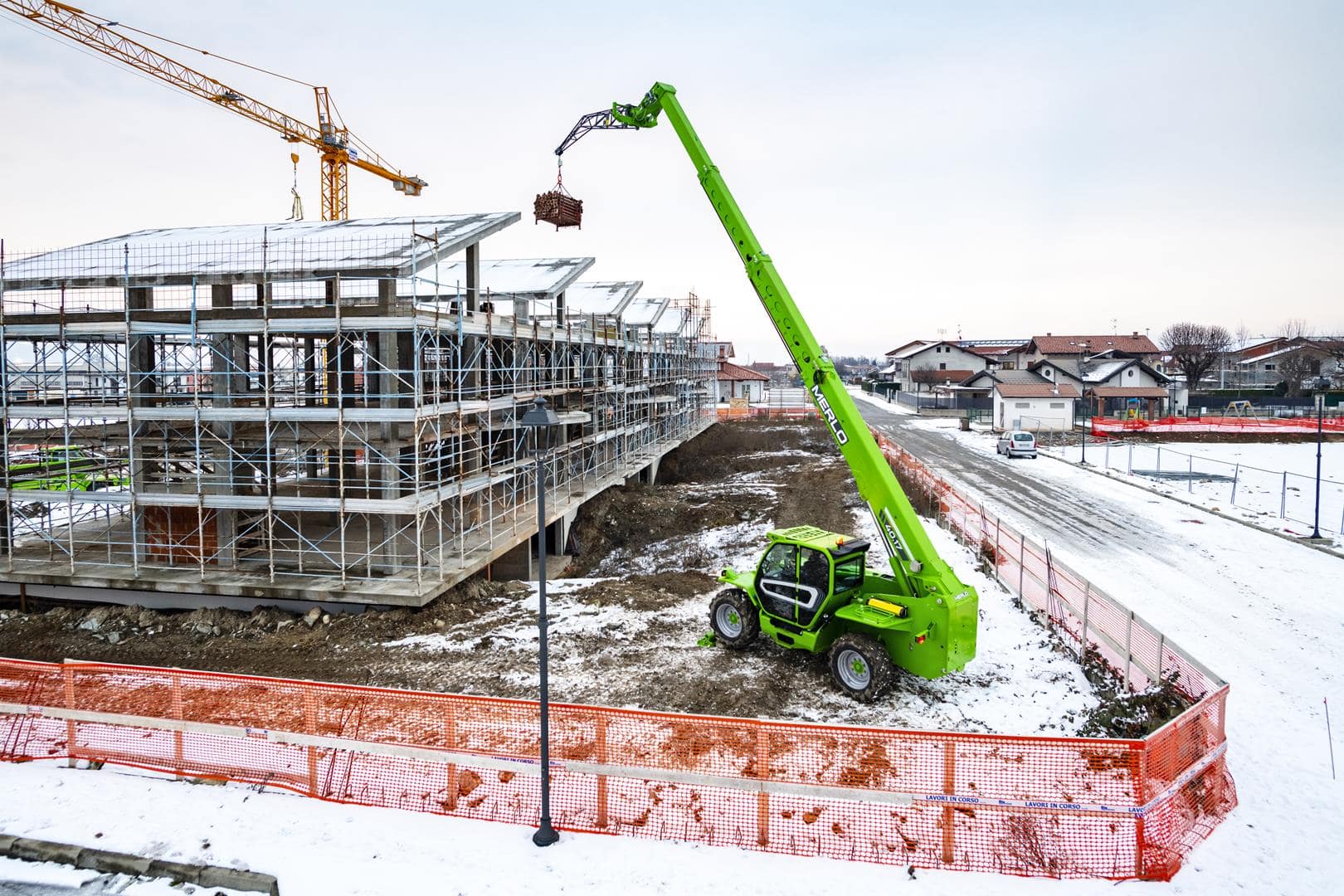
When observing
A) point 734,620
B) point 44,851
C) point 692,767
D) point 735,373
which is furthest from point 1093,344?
point 44,851

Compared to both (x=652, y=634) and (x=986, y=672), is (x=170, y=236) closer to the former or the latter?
(x=652, y=634)

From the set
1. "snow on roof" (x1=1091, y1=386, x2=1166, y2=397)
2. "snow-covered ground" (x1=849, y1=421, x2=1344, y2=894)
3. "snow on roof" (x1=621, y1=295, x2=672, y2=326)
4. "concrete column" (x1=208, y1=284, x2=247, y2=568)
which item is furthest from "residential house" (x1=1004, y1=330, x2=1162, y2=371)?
"concrete column" (x1=208, y1=284, x2=247, y2=568)

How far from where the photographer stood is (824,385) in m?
12.4

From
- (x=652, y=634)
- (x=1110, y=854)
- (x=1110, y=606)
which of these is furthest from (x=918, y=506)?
(x=1110, y=854)

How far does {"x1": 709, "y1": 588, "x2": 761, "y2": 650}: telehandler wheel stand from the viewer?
12.9 meters

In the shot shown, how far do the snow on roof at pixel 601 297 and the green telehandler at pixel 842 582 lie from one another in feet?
51.7

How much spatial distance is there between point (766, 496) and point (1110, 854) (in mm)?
21300

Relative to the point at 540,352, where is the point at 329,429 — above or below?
below

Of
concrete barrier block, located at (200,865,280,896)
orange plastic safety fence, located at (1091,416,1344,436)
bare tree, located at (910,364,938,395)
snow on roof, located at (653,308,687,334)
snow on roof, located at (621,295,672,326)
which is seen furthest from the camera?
bare tree, located at (910,364,938,395)

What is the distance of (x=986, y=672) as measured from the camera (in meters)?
12.3

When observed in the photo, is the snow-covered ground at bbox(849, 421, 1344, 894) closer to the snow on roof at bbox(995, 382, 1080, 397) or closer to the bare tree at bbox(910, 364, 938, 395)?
the snow on roof at bbox(995, 382, 1080, 397)

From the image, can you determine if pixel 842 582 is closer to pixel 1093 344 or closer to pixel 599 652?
pixel 599 652

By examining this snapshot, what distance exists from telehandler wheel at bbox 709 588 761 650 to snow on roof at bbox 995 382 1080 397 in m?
46.8

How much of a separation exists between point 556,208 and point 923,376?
70.9 metres
